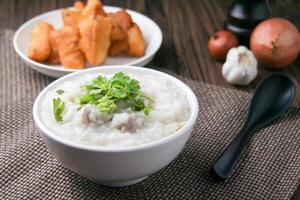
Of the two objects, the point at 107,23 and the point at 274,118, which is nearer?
the point at 274,118

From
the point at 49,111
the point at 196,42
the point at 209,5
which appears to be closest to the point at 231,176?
the point at 49,111

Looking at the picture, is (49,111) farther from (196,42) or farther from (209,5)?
(209,5)

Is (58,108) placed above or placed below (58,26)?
above

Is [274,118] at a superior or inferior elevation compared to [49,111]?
inferior

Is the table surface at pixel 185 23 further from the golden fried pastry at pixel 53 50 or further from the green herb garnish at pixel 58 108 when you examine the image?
the green herb garnish at pixel 58 108

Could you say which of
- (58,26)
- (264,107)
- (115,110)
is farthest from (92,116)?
(58,26)

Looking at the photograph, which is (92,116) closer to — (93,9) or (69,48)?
(69,48)
